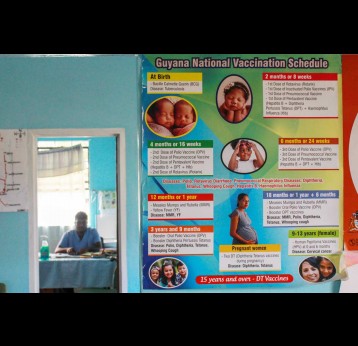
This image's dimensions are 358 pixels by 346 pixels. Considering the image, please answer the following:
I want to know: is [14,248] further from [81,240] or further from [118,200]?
[81,240]

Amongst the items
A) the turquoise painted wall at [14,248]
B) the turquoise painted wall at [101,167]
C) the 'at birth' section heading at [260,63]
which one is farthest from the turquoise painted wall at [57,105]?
the turquoise painted wall at [101,167]

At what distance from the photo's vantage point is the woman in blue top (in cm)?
315

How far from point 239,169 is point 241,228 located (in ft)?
1.17

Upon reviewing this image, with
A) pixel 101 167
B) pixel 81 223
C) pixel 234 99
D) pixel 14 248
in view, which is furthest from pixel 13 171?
pixel 101 167

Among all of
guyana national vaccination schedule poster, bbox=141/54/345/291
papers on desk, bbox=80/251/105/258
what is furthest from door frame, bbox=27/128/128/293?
papers on desk, bbox=80/251/105/258

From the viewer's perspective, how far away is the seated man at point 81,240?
4641 millimetres

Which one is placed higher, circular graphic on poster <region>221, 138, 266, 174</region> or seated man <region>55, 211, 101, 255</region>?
circular graphic on poster <region>221, 138, 266, 174</region>

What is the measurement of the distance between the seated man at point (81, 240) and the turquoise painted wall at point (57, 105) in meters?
1.38

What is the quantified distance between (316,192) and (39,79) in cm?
184

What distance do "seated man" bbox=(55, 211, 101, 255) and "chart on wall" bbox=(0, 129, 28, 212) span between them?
144 centimetres

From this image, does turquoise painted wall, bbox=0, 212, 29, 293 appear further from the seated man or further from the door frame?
the seated man

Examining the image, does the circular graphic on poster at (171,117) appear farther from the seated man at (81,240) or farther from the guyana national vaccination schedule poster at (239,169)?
the seated man at (81,240)

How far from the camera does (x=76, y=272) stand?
14.0ft

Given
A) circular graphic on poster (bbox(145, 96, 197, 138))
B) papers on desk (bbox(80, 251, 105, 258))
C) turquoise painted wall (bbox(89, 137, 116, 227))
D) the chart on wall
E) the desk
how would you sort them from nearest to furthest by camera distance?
1. circular graphic on poster (bbox(145, 96, 197, 138))
2. the chart on wall
3. the desk
4. papers on desk (bbox(80, 251, 105, 258))
5. turquoise painted wall (bbox(89, 137, 116, 227))
